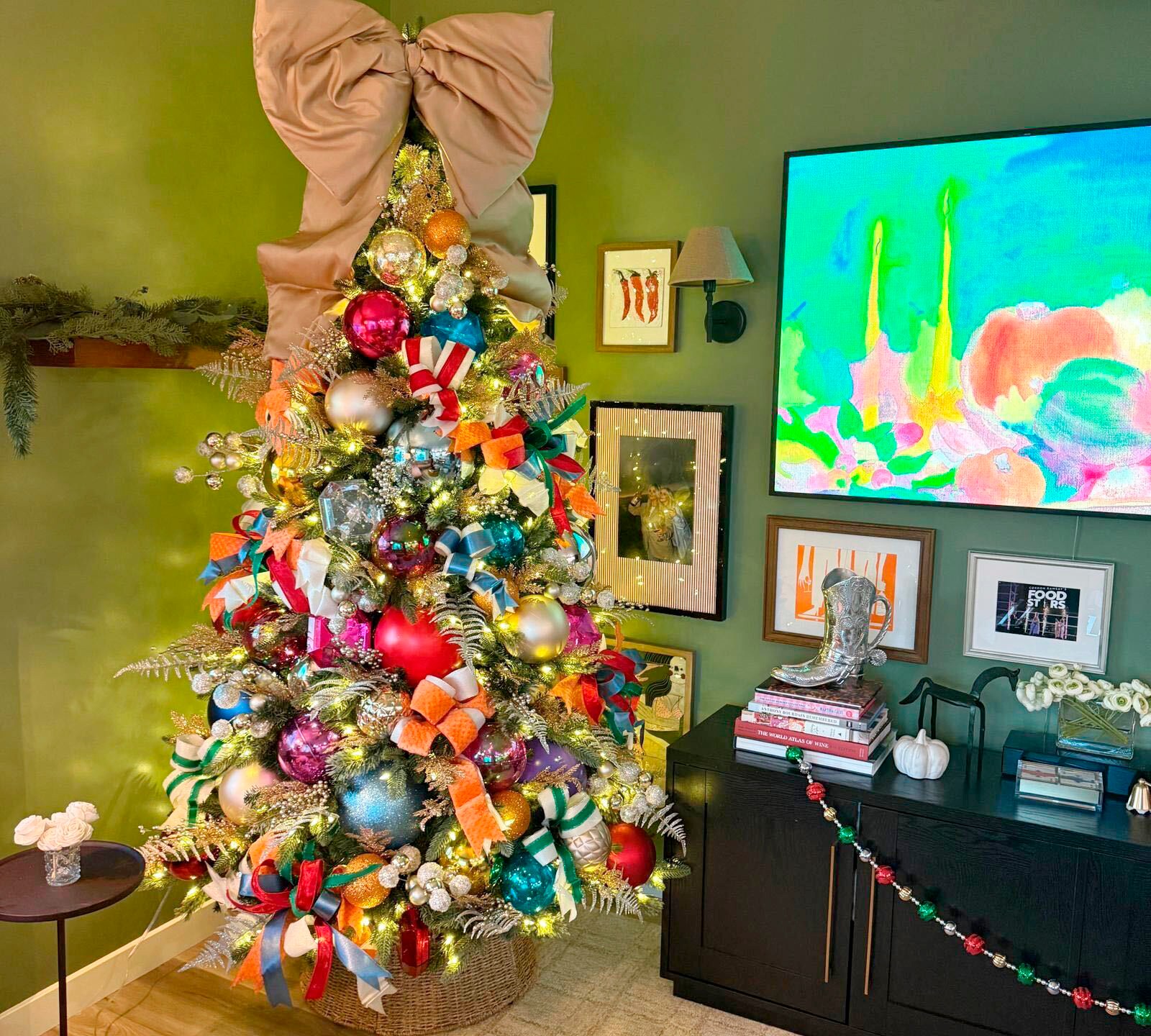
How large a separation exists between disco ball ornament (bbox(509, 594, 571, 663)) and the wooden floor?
1033 mm

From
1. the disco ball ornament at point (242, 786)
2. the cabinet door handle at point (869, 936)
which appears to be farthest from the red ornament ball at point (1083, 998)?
the disco ball ornament at point (242, 786)

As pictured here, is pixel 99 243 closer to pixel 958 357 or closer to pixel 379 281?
pixel 379 281

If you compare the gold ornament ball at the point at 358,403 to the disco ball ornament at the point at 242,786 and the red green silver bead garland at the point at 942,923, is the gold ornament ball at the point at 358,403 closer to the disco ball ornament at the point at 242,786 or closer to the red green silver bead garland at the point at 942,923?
the disco ball ornament at the point at 242,786

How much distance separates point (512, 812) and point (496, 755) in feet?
0.41

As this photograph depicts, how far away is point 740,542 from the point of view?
2771 millimetres

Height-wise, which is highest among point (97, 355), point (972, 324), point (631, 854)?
point (972, 324)

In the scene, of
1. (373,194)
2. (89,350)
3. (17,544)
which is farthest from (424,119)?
(17,544)

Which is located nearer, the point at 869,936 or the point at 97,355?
the point at 97,355

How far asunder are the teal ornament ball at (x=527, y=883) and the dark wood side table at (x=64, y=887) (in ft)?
2.34

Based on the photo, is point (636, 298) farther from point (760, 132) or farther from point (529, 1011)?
point (529, 1011)

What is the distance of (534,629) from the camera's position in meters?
1.90

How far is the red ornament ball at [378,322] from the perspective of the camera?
1.90 metres

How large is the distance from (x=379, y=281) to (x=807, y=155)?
4.00ft

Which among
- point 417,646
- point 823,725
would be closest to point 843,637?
point 823,725
